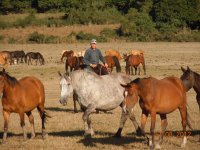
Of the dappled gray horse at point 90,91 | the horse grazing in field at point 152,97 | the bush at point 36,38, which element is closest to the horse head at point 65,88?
the dappled gray horse at point 90,91

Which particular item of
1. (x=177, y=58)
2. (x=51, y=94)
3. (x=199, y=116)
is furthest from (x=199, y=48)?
(x=199, y=116)

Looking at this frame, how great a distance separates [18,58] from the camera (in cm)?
4819

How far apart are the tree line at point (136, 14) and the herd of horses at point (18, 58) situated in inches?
1198

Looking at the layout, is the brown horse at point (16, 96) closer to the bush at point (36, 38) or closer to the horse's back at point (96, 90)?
the horse's back at point (96, 90)

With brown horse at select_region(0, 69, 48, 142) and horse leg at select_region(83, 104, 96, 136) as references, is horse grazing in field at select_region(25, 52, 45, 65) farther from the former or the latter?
horse leg at select_region(83, 104, 96, 136)

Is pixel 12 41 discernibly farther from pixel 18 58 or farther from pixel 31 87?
pixel 31 87

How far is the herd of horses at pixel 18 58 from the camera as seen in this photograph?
4516cm

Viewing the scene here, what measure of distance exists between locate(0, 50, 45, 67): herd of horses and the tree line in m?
30.4

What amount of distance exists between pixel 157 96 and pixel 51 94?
1408cm

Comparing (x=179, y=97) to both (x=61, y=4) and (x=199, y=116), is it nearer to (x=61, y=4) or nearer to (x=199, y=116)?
(x=199, y=116)

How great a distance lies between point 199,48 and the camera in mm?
60250

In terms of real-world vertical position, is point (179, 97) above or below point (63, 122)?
above

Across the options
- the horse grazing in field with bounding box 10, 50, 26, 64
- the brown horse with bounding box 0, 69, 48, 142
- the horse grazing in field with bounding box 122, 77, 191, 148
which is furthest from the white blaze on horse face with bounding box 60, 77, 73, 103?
the horse grazing in field with bounding box 10, 50, 26, 64

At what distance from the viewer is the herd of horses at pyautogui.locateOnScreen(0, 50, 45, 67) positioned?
1778 inches
